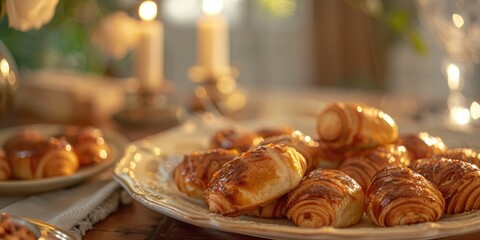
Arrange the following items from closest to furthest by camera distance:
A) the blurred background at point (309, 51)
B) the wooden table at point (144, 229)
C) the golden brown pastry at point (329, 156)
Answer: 1. the wooden table at point (144, 229)
2. the golden brown pastry at point (329, 156)
3. the blurred background at point (309, 51)

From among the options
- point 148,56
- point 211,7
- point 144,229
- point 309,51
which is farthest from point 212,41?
point 309,51

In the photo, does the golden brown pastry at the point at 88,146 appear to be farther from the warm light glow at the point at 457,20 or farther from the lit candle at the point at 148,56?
the warm light glow at the point at 457,20

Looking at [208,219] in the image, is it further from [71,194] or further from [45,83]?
[45,83]

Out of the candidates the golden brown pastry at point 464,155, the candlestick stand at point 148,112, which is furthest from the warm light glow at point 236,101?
the golden brown pastry at point 464,155

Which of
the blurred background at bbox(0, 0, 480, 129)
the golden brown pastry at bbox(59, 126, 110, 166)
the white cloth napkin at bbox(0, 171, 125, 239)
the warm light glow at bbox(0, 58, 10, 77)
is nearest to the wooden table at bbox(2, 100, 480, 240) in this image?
the white cloth napkin at bbox(0, 171, 125, 239)

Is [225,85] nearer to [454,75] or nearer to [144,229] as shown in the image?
[454,75]

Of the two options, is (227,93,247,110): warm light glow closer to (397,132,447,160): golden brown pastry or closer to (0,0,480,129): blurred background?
(397,132,447,160): golden brown pastry

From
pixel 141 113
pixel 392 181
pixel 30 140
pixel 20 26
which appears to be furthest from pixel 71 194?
pixel 141 113
